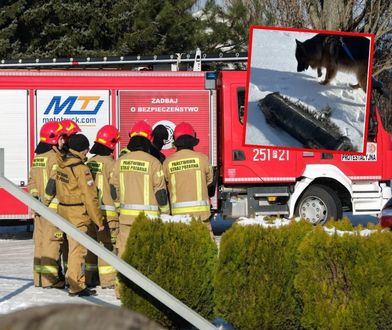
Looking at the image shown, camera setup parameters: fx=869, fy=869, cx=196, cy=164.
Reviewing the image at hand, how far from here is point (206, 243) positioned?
677 cm

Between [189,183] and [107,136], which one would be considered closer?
[189,183]

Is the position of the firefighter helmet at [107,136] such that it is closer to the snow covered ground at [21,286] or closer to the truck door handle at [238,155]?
the snow covered ground at [21,286]

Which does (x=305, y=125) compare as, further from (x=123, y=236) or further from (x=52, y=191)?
(x=123, y=236)

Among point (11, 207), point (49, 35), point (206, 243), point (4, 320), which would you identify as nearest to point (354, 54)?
point (11, 207)

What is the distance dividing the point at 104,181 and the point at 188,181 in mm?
1431

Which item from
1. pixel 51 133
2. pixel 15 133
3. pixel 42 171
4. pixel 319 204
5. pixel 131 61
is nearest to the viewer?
pixel 42 171

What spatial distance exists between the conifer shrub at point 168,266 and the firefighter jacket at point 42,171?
3.06 metres

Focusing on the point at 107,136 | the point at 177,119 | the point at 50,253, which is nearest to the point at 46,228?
the point at 50,253

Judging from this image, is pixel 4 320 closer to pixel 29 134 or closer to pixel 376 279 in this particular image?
pixel 376 279

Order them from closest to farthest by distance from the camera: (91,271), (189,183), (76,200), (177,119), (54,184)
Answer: (189,183) → (76,200) → (54,184) → (91,271) → (177,119)

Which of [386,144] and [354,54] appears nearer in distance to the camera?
[354,54]

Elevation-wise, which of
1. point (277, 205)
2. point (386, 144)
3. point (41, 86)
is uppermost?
point (41, 86)

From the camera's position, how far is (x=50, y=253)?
9.27m

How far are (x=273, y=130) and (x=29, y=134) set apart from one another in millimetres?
3905
